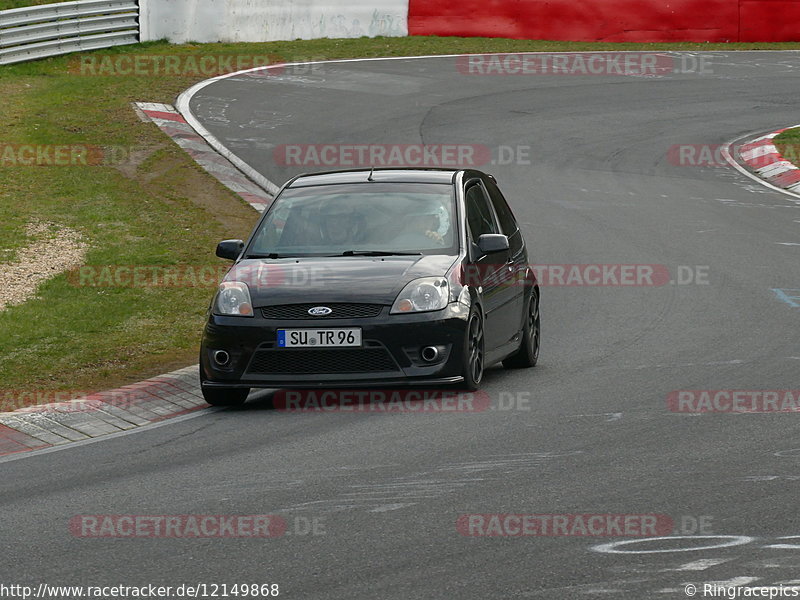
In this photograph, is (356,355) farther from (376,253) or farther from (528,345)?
(528,345)

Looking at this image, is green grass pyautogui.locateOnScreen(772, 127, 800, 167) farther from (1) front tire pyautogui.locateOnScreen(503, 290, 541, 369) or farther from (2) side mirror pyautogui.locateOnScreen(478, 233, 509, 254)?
(2) side mirror pyautogui.locateOnScreen(478, 233, 509, 254)

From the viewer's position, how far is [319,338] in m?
9.93

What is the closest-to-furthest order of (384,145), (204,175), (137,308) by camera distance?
(137,308), (204,175), (384,145)

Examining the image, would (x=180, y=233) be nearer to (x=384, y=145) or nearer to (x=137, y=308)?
(x=137, y=308)

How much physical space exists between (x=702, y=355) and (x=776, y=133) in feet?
48.7

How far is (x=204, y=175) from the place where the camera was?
20641 mm

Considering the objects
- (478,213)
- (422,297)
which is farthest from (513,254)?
(422,297)

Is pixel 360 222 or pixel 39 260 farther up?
pixel 360 222

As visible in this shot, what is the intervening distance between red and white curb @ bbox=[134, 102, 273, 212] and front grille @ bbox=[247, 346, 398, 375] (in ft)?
29.3

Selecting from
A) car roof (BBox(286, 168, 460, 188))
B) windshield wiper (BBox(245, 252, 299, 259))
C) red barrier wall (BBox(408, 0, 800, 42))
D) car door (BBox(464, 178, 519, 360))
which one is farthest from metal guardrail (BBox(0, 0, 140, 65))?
windshield wiper (BBox(245, 252, 299, 259))

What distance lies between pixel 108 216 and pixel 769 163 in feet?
36.7

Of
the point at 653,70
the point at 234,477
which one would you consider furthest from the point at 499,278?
the point at 653,70

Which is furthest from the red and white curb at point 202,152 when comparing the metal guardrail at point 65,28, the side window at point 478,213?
the side window at point 478,213

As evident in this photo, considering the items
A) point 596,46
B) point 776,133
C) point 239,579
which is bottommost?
point 239,579
